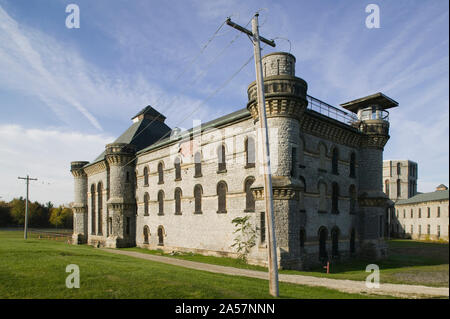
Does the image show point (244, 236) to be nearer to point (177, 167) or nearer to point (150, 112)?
point (177, 167)

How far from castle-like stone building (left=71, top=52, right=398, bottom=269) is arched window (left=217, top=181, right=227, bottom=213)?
8 cm

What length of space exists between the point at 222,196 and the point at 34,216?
79.8 meters

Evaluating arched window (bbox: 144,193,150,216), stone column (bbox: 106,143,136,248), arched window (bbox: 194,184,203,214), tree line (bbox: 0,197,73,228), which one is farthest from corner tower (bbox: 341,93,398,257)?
tree line (bbox: 0,197,73,228)

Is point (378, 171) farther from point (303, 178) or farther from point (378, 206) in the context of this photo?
point (303, 178)

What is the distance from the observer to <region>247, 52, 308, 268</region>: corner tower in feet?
62.5

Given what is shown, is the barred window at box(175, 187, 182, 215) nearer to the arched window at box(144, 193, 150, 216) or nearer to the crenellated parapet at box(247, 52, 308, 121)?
the arched window at box(144, 193, 150, 216)

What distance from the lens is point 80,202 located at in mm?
44375

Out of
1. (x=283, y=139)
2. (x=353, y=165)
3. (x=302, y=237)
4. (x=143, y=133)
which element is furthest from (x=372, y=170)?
(x=143, y=133)

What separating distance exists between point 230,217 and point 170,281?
12514mm

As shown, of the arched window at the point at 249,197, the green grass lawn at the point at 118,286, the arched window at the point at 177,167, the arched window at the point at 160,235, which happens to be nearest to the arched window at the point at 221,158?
the arched window at the point at 249,197

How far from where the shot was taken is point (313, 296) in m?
11.2

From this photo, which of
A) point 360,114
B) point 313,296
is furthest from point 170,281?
point 360,114

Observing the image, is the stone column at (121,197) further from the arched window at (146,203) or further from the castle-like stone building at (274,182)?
the arched window at (146,203)
